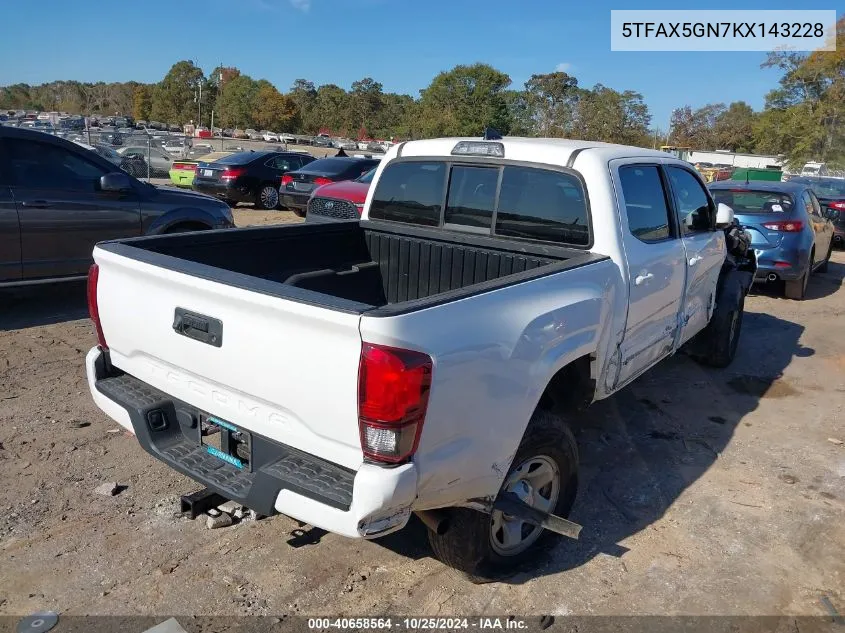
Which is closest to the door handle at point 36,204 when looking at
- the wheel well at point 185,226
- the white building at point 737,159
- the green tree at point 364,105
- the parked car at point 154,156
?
the wheel well at point 185,226

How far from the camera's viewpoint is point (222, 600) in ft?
9.47

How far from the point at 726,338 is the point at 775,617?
3.56 m

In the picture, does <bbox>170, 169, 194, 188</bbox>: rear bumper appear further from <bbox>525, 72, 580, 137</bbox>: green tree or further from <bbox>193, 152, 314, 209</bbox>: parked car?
<bbox>525, 72, 580, 137</bbox>: green tree

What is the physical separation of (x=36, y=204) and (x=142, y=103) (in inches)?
4024

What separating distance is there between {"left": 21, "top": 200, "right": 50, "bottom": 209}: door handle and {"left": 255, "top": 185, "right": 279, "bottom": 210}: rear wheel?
32.1 ft

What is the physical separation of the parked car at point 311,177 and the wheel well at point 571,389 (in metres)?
11.7

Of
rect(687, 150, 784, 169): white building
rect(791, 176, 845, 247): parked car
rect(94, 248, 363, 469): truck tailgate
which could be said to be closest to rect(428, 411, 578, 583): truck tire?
rect(94, 248, 363, 469): truck tailgate

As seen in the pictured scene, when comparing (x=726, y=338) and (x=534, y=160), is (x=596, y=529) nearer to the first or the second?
(x=534, y=160)

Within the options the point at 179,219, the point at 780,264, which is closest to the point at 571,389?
the point at 179,219

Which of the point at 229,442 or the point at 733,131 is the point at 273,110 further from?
the point at 229,442

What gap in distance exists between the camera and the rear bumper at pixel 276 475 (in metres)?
2.31

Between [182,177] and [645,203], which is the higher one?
[645,203]

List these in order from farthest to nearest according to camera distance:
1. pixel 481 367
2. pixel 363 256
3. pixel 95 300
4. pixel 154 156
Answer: pixel 154 156
pixel 363 256
pixel 95 300
pixel 481 367

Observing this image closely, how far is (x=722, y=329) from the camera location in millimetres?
6078
